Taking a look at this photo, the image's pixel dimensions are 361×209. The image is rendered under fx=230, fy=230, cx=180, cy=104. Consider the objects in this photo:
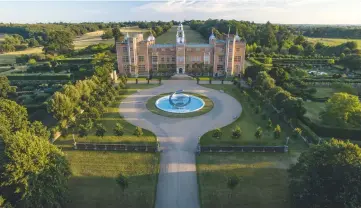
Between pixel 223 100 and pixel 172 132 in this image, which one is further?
pixel 223 100

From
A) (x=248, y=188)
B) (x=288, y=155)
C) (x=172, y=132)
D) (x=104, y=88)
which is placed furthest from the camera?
(x=104, y=88)

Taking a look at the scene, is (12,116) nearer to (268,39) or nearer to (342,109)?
(342,109)

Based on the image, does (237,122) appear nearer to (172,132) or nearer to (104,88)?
(172,132)

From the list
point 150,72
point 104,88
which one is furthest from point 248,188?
point 150,72

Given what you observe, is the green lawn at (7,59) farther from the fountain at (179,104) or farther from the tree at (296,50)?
the tree at (296,50)

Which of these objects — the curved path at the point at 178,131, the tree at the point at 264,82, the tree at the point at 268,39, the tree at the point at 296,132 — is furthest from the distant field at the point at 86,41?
the tree at the point at 296,132

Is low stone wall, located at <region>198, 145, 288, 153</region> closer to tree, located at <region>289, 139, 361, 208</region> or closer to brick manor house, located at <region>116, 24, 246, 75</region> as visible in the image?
tree, located at <region>289, 139, 361, 208</region>
